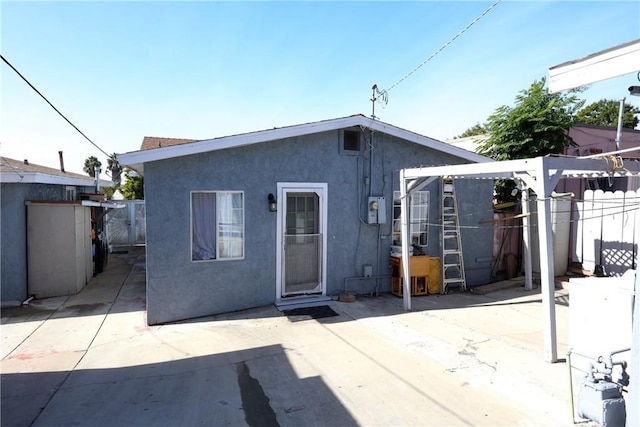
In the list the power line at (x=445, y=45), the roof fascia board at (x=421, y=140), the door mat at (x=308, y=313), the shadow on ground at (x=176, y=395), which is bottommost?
→ the shadow on ground at (x=176, y=395)

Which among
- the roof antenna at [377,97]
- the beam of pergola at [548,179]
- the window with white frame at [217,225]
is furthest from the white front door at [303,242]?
the roof antenna at [377,97]

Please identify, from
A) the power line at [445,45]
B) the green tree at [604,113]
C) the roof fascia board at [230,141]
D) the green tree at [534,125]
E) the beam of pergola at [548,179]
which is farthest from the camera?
the green tree at [604,113]

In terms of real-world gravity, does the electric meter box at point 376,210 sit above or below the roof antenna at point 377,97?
below

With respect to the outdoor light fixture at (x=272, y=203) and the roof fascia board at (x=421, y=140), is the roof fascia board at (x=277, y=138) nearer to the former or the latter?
the roof fascia board at (x=421, y=140)

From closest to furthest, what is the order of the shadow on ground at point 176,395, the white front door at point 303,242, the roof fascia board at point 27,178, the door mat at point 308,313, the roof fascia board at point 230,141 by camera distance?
1. the shadow on ground at point 176,395
2. the roof fascia board at point 230,141
3. the door mat at point 308,313
4. the roof fascia board at point 27,178
5. the white front door at point 303,242

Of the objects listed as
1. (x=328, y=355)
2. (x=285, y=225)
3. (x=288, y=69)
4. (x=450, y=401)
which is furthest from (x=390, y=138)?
(x=450, y=401)

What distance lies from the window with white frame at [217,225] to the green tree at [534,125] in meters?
8.84

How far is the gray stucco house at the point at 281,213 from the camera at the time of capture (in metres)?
6.73

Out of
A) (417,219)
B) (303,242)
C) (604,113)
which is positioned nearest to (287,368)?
(303,242)

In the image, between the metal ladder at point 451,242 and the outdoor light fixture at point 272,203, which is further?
the metal ladder at point 451,242

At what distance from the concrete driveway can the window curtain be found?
1336 mm

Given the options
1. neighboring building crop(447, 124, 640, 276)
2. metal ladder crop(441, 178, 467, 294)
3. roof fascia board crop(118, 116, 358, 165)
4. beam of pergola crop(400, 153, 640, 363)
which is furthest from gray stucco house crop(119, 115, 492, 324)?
beam of pergola crop(400, 153, 640, 363)

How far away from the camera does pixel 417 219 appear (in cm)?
889

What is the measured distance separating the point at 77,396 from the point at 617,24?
29.8 feet
